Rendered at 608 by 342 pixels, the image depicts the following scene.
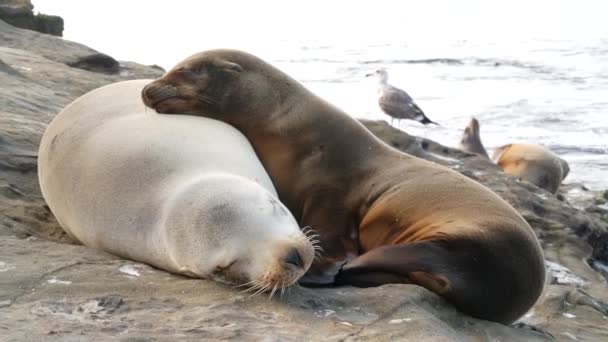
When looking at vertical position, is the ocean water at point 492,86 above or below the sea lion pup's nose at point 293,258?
below

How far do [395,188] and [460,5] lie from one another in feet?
87.5

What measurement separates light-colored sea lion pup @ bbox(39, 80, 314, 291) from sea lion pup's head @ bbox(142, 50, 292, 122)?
6.2 inches

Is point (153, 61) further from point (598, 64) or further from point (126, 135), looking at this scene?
point (126, 135)

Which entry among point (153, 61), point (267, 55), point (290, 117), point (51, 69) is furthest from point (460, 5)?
point (290, 117)

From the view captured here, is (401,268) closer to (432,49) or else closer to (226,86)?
(226,86)

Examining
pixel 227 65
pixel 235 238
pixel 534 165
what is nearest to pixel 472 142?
pixel 534 165

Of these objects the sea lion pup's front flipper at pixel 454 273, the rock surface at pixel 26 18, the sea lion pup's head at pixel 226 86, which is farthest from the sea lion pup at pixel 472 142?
the sea lion pup's front flipper at pixel 454 273

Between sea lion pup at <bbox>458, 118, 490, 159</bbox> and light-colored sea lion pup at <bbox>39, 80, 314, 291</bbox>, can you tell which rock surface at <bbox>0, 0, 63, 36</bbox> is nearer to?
sea lion pup at <bbox>458, 118, 490, 159</bbox>

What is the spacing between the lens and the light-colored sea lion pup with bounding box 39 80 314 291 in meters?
3.06

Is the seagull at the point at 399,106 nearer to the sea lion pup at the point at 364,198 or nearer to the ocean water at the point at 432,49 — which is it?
the ocean water at the point at 432,49

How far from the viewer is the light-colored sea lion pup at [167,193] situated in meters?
3.06

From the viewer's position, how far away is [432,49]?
64.3ft

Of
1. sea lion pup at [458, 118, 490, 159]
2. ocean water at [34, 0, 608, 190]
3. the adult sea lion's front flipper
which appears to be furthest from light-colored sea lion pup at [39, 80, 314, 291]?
ocean water at [34, 0, 608, 190]

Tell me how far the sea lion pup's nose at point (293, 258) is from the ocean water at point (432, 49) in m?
6.57
